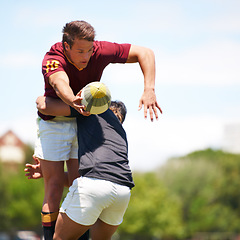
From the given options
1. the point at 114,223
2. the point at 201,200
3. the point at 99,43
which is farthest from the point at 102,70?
the point at 201,200

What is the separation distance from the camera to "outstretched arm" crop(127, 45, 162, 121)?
16.8 feet

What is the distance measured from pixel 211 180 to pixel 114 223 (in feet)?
243

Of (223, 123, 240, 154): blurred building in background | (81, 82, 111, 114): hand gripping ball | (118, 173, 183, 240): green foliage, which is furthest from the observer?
(223, 123, 240, 154): blurred building in background

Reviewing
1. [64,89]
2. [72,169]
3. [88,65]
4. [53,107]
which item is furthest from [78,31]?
[72,169]

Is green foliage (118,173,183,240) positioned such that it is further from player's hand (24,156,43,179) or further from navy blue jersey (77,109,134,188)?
navy blue jersey (77,109,134,188)

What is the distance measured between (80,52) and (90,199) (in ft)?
5.10

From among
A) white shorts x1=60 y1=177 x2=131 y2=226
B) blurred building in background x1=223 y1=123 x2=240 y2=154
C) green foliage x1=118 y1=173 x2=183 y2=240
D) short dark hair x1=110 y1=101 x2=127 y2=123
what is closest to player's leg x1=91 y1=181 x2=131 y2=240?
white shorts x1=60 y1=177 x2=131 y2=226

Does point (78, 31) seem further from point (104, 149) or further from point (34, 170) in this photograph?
point (34, 170)

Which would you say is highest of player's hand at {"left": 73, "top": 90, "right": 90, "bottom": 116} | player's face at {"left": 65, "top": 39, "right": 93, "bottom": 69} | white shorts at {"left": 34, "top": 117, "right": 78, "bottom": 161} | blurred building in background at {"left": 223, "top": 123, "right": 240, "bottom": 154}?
player's face at {"left": 65, "top": 39, "right": 93, "bottom": 69}

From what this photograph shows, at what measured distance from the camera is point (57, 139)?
5.61 m

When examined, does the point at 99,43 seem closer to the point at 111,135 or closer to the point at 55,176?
the point at 111,135

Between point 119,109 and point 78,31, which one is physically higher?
point 78,31

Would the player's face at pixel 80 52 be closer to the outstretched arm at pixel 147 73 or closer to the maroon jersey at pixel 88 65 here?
the maroon jersey at pixel 88 65

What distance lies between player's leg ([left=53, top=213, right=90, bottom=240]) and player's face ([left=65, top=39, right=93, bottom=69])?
1.64m
